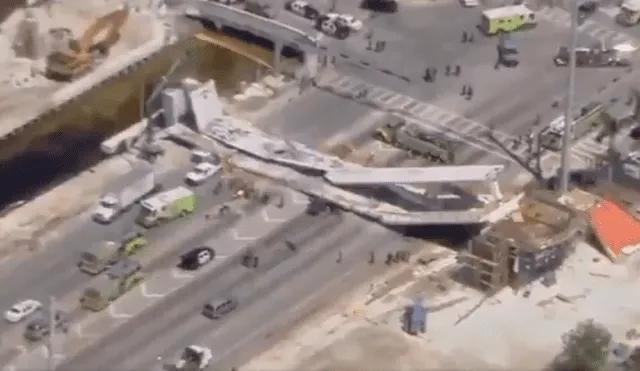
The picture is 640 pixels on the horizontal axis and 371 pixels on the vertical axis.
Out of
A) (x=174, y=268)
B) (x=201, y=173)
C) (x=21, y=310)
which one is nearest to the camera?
(x=21, y=310)

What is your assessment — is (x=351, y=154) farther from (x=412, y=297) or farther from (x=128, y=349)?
(x=128, y=349)

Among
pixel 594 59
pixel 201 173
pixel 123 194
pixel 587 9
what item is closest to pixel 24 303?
pixel 123 194

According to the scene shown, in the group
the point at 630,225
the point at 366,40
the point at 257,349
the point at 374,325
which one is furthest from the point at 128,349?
the point at 366,40

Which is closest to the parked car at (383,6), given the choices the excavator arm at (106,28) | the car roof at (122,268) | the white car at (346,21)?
the white car at (346,21)

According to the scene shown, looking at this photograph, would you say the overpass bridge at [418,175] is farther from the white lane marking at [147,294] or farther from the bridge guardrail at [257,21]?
the bridge guardrail at [257,21]

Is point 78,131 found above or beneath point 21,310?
above

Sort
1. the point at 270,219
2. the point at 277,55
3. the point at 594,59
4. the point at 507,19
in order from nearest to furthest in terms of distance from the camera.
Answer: the point at 270,219, the point at 277,55, the point at 594,59, the point at 507,19

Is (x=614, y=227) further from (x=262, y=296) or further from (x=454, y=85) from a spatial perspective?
(x=262, y=296)
